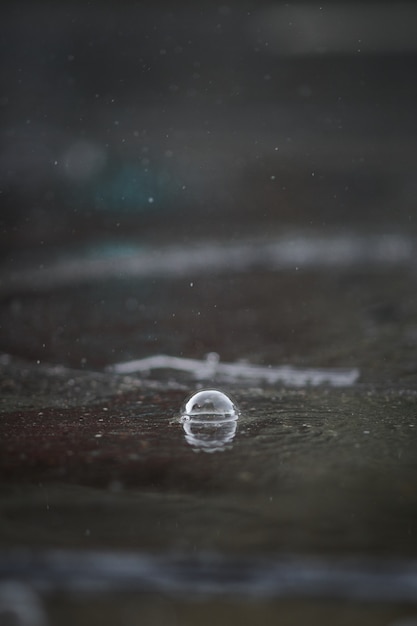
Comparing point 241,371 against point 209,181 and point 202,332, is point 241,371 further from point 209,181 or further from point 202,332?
point 209,181

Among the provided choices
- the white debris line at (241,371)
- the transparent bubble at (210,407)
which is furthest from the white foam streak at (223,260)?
the transparent bubble at (210,407)

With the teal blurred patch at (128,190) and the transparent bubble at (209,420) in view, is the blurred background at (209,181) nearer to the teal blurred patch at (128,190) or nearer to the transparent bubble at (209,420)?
the teal blurred patch at (128,190)

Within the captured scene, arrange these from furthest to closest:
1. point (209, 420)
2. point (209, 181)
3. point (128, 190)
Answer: point (209, 181) → point (128, 190) → point (209, 420)

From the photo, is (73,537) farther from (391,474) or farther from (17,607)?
(391,474)

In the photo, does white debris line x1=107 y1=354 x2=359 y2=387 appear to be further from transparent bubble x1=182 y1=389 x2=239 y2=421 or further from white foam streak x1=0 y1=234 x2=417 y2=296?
white foam streak x1=0 y1=234 x2=417 y2=296

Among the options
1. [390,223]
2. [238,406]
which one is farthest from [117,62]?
[238,406]

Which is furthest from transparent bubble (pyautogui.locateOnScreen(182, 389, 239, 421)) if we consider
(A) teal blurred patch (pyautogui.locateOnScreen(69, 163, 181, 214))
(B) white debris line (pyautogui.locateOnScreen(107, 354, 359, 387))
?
(A) teal blurred patch (pyautogui.locateOnScreen(69, 163, 181, 214))

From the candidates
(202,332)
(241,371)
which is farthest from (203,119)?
(241,371)
